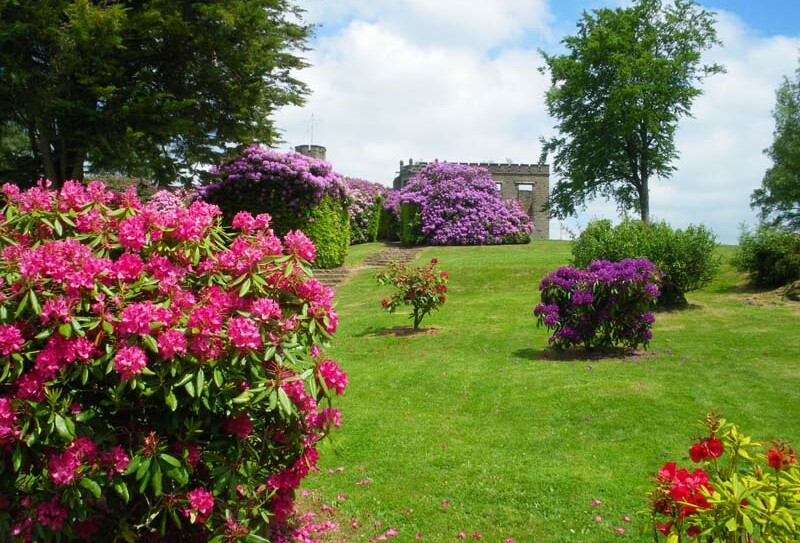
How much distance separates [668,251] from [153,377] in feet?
46.3

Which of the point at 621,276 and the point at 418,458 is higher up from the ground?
the point at 621,276

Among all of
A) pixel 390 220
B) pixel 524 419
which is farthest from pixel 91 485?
pixel 390 220

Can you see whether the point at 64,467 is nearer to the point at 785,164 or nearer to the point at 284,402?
the point at 284,402

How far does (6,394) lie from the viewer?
11.1 ft

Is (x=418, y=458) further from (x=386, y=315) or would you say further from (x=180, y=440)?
(x=386, y=315)

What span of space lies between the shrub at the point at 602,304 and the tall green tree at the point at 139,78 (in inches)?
344

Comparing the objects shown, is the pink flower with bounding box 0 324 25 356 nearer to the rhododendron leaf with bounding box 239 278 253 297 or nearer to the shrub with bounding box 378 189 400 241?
the rhododendron leaf with bounding box 239 278 253 297

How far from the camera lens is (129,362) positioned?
305 cm

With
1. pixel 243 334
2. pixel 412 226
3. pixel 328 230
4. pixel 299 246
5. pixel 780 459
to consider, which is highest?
pixel 412 226

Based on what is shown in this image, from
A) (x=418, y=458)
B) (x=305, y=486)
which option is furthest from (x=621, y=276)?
(x=305, y=486)

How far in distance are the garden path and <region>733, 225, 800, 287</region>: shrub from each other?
10.5 meters

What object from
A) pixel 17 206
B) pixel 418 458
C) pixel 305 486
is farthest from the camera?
pixel 418 458

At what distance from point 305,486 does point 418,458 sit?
1.08 meters

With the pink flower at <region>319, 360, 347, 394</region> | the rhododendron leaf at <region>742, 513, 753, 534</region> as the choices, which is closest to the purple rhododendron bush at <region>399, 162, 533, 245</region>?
the pink flower at <region>319, 360, 347, 394</region>
